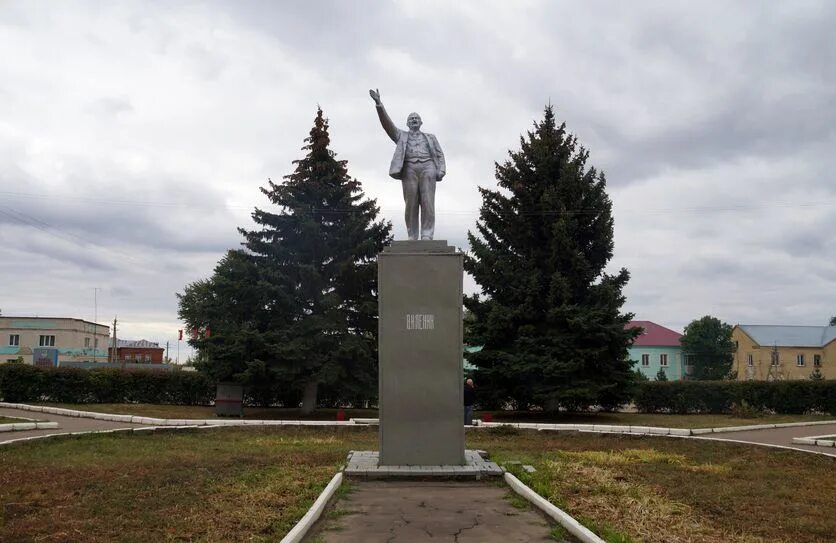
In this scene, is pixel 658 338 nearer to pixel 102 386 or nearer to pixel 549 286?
pixel 549 286

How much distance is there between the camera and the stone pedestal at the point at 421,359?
9531mm

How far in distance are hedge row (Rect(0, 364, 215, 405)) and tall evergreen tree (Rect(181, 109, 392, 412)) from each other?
424 cm

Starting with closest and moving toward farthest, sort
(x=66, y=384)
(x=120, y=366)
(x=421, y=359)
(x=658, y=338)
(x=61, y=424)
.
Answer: (x=421, y=359) < (x=61, y=424) < (x=66, y=384) < (x=120, y=366) < (x=658, y=338)

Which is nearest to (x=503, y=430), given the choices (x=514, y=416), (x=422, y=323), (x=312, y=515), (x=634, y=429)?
(x=634, y=429)

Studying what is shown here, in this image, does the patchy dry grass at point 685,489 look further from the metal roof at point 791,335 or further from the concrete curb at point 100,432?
the metal roof at point 791,335

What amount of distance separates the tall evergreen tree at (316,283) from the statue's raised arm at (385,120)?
462 inches

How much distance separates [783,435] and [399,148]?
12549 mm

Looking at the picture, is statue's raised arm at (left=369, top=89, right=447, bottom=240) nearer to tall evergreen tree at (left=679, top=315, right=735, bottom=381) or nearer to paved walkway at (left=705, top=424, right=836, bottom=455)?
paved walkway at (left=705, top=424, right=836, bottom=455)

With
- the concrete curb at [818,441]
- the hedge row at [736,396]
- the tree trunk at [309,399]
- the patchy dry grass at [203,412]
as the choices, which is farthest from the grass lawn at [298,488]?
the hedge row at [736,396]

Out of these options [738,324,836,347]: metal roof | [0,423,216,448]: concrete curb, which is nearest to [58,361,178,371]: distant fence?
[0,423,216,448]: concrete curb

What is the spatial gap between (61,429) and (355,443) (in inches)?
272

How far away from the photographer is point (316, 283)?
74.1 ft

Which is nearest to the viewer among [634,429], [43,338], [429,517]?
[429,517]

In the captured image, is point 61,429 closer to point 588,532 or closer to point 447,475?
point 447,475
